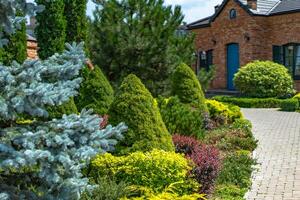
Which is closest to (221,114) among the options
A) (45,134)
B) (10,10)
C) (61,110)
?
(61,110)

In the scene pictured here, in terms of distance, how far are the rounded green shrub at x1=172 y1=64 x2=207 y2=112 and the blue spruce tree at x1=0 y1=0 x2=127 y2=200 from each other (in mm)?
10303

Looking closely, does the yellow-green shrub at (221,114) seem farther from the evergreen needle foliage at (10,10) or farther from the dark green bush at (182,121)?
the evergreen needle foliage at (10,10)

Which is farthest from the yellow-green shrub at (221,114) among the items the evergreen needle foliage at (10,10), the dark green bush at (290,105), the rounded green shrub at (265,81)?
the evergreen needle foliage at (10,10)

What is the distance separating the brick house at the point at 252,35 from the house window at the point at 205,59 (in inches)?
6.4

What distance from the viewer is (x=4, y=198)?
307cm

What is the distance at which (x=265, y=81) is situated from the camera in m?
24.5

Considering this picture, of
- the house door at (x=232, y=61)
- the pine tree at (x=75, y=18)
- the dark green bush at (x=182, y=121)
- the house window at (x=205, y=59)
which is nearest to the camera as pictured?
the dark green bush at (x=182, y=121)

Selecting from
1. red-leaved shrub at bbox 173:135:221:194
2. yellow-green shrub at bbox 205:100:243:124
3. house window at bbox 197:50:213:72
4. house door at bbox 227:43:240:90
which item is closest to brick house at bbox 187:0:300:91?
house door at bbox 227:43:240:90

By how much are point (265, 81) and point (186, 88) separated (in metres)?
11.7

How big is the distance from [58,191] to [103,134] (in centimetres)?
49

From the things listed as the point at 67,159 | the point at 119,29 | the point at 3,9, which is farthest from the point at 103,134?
the point at 119,29

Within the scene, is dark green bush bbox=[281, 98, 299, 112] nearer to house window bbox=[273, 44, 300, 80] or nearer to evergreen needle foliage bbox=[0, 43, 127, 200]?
house window bbox=[273, 44, 300, 80]

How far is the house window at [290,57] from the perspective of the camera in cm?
2798

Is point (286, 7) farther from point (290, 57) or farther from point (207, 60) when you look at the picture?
point (207, 60)
